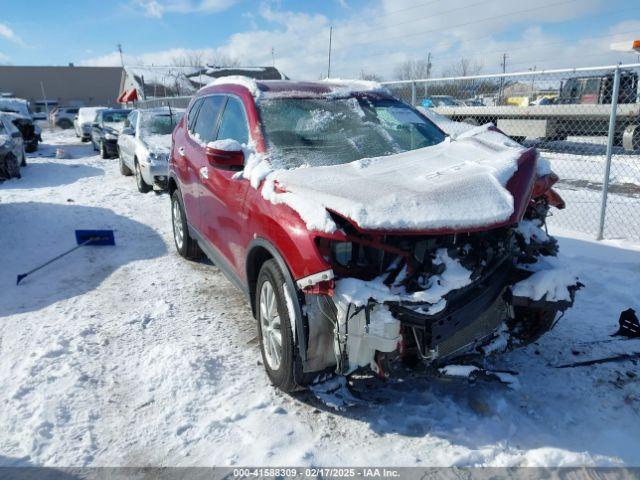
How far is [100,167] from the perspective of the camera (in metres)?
14.0

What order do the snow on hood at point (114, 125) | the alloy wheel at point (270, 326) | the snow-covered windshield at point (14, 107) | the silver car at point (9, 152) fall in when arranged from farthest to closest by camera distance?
the snow-covered windshield at point (14, 107) → the snow on hood at point (114, 125) → the silver car at point (9, 152) → the alloy wheel at point (270, 326)

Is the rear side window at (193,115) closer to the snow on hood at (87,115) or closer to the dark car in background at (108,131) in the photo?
the dark car in background at (108,131)

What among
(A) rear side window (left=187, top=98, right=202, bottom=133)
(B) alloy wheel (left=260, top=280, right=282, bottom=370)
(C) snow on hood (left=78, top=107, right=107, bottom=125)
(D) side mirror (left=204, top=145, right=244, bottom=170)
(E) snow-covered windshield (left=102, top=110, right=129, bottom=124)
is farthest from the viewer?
(C) snow on hood (left=78, top=107, right=107, bottom=125)

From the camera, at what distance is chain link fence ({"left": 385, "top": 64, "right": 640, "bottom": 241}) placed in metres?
6.98

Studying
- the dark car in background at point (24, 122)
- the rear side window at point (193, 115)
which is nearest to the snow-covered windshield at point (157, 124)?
the rear side window at point (193, 115)

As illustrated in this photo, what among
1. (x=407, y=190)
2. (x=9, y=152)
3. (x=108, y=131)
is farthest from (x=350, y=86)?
(x=108, y=131)

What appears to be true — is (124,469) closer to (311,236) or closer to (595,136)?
(311,236)

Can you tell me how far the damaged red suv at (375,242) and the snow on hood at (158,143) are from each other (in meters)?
5.95

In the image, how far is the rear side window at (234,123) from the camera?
12.3 ft

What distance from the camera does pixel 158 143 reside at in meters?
9.78

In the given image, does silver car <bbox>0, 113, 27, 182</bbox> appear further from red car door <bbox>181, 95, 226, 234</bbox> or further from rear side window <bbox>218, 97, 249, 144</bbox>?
rear side window <bbox>218, 97, 249, 144</bbox>

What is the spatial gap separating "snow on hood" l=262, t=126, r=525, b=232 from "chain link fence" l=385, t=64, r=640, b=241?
11.6 ft

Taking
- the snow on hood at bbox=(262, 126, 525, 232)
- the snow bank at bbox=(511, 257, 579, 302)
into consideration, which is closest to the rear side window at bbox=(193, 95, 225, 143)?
the snow on hood at bbox=(262, 126, 525, 232)

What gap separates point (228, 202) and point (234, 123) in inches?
29.6
